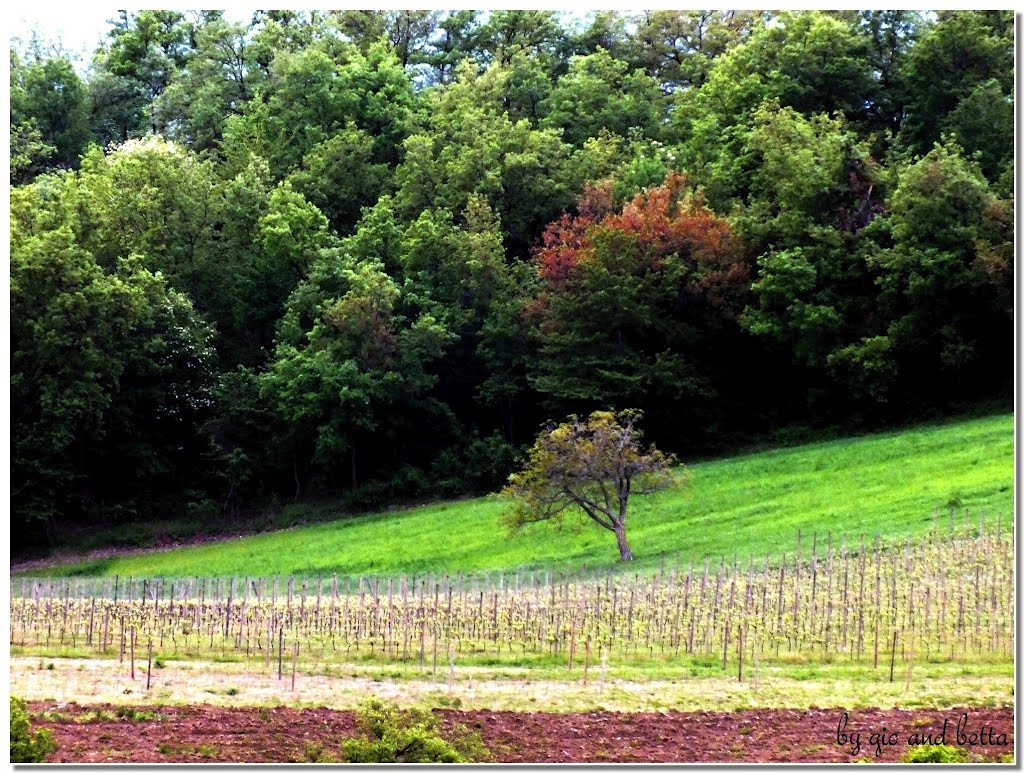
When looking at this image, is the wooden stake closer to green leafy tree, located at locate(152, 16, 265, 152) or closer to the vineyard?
the vineyard

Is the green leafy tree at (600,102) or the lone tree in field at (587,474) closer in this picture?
the lone tree in field at (587,474)

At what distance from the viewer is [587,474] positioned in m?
23.2

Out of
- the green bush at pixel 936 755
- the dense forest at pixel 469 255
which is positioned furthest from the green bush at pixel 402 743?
the dense forest at pixel 469 255

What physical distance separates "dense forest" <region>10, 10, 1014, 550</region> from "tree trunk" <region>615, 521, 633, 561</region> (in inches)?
353

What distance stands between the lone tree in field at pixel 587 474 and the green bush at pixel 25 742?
12.7 metres

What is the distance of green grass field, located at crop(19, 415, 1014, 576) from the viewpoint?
902 inches

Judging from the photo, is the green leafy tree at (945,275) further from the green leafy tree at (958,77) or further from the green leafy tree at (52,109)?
the green leafy tree at (52,109)

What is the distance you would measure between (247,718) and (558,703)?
2.95 meters

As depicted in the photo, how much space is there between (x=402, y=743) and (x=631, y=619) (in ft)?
19.1

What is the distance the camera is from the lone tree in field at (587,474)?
75.7 ft

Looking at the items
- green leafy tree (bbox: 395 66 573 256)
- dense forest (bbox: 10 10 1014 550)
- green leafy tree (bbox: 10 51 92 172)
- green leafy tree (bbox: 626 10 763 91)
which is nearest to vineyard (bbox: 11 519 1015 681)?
dense forest (bbox: 10 10 1014 550)

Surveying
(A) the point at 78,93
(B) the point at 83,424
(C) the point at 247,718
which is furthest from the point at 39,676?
(A) the point at 78,93

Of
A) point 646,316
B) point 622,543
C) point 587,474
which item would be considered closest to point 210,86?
point 646,316

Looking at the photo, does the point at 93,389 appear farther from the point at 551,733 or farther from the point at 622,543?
the point at 551,733
